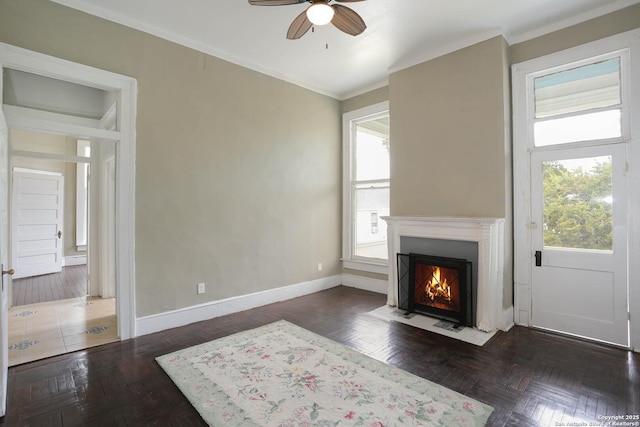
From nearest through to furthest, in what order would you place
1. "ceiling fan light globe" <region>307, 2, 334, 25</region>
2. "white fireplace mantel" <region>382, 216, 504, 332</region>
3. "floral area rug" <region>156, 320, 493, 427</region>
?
"floral area rug" <region>156, 320, 493, 427</region> → "ceiling fan light globe" <region>307, 2, 334, 25</region> → "white fireplace mantel" <region>382, 216, 504, 332</region>

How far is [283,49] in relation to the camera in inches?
154

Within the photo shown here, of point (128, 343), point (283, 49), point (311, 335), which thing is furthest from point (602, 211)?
point (128, 343)

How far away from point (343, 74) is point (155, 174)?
3.00 m

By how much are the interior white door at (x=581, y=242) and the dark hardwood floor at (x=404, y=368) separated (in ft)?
0.85

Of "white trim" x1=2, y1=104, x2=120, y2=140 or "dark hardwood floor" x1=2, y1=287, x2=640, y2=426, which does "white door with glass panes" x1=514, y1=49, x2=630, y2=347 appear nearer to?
"dark hardwood floor" x1=2, y1=287, x2=640, y2=426

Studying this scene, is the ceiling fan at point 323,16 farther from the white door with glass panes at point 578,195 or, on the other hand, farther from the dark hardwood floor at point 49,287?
the dark hardwood floor at point 49,287

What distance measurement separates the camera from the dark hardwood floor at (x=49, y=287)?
4.75 metres

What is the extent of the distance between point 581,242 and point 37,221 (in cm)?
907

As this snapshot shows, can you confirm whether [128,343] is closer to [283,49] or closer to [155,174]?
[155,174]

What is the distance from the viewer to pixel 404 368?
2.65m

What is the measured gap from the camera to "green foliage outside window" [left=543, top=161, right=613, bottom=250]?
10.2 ft

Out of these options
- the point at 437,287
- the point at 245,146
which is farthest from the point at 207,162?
the point at 437,287

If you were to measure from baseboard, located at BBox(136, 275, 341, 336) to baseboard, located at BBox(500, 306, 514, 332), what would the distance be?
105 inches

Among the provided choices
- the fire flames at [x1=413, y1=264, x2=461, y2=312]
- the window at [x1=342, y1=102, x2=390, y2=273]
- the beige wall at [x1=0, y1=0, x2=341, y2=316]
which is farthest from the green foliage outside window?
the beige wall at [x1=0, y1=0, x2=341, y2=316]
